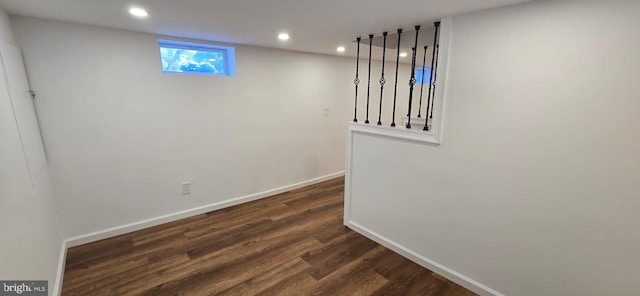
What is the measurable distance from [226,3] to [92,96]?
1.69m

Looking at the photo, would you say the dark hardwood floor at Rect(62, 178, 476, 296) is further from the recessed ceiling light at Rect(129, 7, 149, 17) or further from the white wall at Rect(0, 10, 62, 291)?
the recessed ceiling light at Rect(129, 7, 149, 17)

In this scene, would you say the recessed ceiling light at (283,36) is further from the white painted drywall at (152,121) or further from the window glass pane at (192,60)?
the window glass pane at (192,60)

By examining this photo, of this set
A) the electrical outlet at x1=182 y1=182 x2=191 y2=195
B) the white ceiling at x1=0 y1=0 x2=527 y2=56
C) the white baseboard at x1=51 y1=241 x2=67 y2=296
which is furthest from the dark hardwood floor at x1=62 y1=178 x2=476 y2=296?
the white ceiling at x1=0 y1=0 x2=527 y2=56

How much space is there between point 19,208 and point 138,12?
140cm

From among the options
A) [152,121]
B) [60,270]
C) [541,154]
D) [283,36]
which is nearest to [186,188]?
[152,121]

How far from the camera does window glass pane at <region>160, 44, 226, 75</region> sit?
281cm

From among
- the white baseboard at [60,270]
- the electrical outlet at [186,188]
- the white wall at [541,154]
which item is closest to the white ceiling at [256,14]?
the white wall at [541,154]

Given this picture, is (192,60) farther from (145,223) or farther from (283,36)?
(145,223)

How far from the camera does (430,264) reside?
7.28 feet

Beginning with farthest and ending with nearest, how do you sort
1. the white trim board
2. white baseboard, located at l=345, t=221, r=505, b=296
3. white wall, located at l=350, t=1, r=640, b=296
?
the white trim board → white baseboard, located at l=345, t=221, r=505, b=296 → white wall, located at l=350, t=1, r=640, b=296

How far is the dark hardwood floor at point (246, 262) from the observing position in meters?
2.01

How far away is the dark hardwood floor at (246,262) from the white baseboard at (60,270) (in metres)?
0.04

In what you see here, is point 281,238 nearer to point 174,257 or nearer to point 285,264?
point 285,264

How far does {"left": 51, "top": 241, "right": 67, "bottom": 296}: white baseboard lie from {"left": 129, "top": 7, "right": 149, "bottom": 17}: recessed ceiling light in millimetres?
1988
